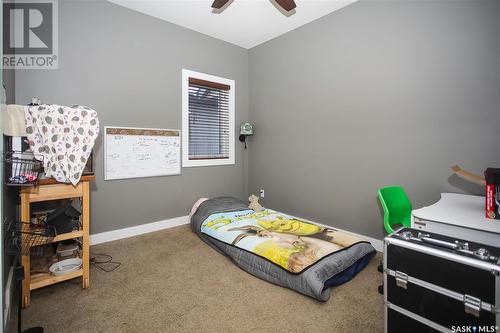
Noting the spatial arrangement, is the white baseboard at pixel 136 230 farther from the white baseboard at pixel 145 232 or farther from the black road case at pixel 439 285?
the black road case at pixel 439 285

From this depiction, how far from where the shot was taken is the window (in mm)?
3568

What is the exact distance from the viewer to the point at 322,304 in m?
1.80

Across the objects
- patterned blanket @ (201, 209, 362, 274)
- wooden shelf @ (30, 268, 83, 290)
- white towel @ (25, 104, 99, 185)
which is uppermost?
white towel @ (25, 104, 99, 185)

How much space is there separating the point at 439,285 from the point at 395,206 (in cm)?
113

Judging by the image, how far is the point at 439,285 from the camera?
3.86 ft

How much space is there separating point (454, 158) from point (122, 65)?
3731 mm

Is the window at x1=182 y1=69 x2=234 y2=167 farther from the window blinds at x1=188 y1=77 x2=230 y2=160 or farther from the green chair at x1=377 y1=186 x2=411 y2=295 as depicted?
the green chair at x1=377 y1=186 x2=411 y2=295

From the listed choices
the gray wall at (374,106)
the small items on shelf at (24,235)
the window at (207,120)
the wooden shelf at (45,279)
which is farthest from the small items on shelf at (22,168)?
the gray wall at (374,106)

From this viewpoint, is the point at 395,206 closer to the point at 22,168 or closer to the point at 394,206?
the point at 394,206

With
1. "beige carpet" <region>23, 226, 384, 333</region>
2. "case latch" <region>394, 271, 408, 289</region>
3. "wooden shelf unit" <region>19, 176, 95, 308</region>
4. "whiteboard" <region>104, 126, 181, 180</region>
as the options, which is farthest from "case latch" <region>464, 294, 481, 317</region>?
"whiteboard" <region>104, 126, 181, 180</region>

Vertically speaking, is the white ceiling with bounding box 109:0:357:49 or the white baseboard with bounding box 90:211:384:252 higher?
the white ceiling with bounding box 109:0:357:49

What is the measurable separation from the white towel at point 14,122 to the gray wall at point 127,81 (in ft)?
3.20

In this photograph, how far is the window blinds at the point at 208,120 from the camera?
3.68 meters

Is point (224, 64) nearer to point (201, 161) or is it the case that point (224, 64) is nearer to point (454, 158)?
point (201, 161)
